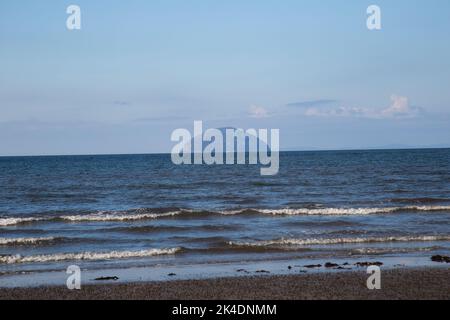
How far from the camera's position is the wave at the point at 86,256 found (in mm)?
17484

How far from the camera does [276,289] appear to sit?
1257 centimetres

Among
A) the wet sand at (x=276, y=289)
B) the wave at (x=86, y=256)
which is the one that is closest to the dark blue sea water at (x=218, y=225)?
the wave at (x=86, y=256)

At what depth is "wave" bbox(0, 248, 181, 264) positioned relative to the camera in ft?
57.4

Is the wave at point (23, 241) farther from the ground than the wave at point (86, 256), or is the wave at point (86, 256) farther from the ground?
the wave at point (23, 241)

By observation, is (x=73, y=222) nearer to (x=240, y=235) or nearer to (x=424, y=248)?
(x=240, y=235)

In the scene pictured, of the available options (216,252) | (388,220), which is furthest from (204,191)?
(216,252)

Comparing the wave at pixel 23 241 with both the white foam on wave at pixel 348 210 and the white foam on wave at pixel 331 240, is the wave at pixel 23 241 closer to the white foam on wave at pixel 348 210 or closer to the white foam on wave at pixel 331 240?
the white foam on wave at pixel 331 240

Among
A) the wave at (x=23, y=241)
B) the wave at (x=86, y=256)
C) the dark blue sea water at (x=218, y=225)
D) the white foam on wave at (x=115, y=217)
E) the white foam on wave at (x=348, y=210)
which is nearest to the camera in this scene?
the wave at (x=86, y=256)

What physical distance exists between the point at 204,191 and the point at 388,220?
20.3 m

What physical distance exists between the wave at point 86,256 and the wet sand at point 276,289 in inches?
170

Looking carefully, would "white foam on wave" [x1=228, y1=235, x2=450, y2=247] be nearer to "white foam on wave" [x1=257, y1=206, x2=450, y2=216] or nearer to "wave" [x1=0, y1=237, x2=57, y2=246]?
"wave" [x1=0, y1=237, x2=57, y2=246]

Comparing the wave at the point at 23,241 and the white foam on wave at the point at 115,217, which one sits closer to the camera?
the wave at the point at 23,241

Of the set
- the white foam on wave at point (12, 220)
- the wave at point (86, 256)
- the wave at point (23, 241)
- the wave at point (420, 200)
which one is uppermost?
the wave at point (420, 200)

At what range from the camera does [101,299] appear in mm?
12078
